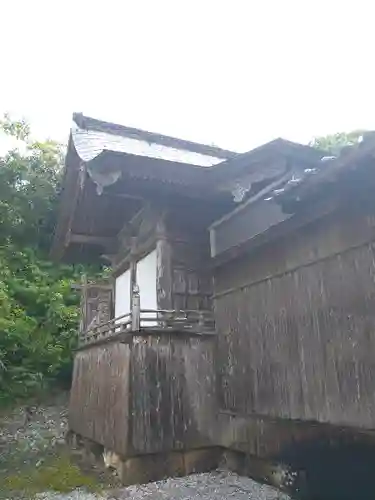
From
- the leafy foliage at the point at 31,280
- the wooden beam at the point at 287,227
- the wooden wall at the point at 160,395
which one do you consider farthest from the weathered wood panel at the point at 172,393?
the leafy foliage at the point at 31,280

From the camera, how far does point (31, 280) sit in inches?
681

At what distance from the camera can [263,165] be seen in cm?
675

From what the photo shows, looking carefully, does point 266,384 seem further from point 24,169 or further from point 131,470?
point 24,169

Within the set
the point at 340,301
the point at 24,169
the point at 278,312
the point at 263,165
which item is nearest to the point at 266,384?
the point at 278,312

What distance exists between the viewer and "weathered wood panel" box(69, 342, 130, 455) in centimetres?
648

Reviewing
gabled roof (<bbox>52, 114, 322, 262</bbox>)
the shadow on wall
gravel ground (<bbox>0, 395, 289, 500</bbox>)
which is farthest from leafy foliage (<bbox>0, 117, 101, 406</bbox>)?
the shadow on wall

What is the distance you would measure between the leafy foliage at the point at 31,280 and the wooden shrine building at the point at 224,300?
4.73m

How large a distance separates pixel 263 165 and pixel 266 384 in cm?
331

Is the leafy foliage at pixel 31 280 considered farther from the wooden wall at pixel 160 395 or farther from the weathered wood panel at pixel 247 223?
the weathered wood panel at pixel 247 223

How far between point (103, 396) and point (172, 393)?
1.65m

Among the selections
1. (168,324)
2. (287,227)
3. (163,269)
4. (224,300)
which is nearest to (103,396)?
(168,324)

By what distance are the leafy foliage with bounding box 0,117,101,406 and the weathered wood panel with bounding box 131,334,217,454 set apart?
24.0ft

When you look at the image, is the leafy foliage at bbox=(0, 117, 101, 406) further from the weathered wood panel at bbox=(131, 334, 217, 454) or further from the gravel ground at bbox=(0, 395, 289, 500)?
the weathered wood panel at bbox=(131, 334, 217, 454)

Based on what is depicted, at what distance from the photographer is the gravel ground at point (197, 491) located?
5.46 meters
